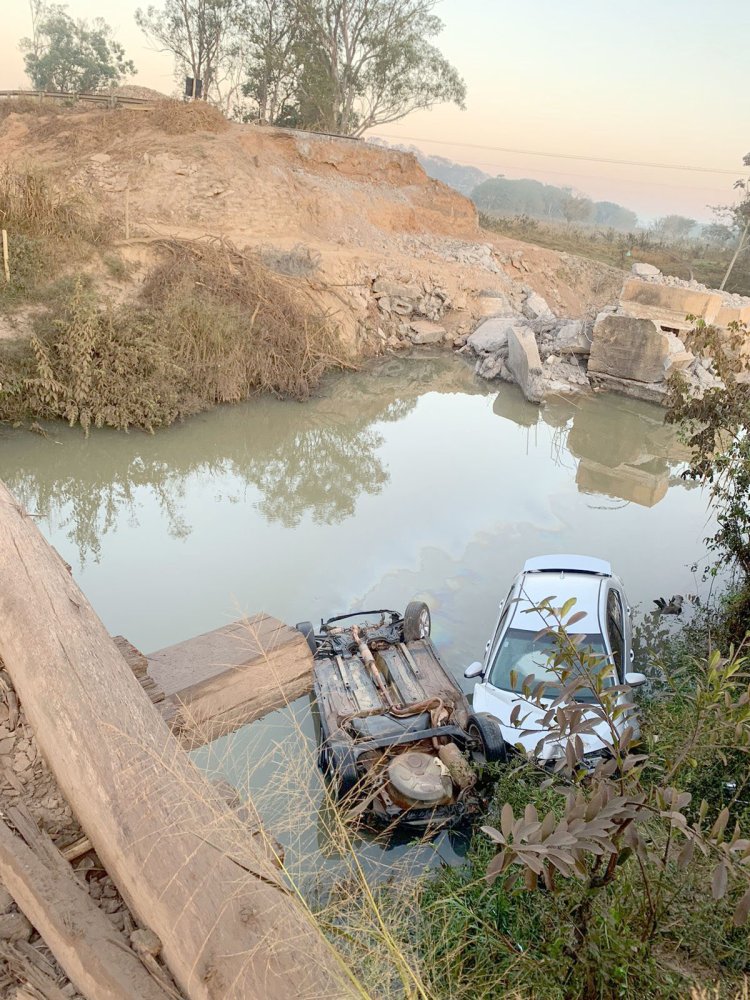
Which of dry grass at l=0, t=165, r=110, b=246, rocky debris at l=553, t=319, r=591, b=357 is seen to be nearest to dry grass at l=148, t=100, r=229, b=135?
dry grass at l=0, t=165, r=110, b=246

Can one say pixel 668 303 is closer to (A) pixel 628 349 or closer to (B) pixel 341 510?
(A) pixel 628 349

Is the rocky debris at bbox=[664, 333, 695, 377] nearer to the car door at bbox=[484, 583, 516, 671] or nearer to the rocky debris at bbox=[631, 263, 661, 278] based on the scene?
the rocky debris at bbox=[631, 263, 661, 278]

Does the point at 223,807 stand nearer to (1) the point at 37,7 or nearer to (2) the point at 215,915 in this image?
(2) the point at 215,915

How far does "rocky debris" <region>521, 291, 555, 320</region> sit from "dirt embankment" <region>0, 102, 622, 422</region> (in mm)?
402

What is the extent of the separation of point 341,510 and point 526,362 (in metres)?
8.71

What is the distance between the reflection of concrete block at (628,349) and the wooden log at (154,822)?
17178 millimetres

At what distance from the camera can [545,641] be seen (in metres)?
6.57

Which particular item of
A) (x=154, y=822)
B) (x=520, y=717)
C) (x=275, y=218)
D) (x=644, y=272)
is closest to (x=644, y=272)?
(x=644, y=272)

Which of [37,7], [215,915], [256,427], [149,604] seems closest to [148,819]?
[215,915]

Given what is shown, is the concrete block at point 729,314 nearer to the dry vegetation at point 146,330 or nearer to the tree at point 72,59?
the dry vegetation at point 146,330

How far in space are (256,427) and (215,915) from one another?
12211mm

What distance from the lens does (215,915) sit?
7.37 feet

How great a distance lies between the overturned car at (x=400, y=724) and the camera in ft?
16.6

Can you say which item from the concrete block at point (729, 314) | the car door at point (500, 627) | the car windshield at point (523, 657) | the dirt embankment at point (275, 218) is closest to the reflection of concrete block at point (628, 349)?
the concrete block at point (729, 314)
